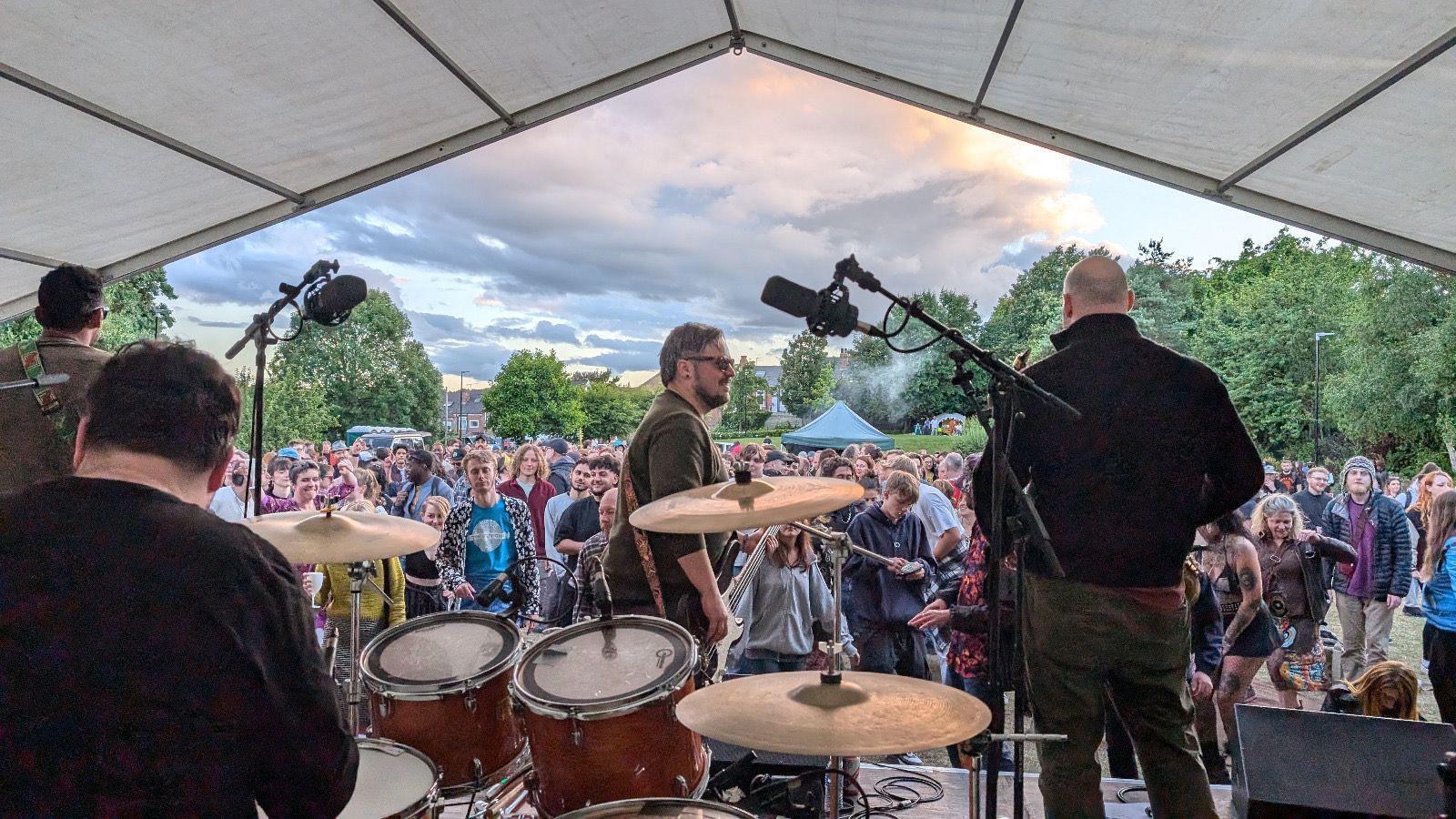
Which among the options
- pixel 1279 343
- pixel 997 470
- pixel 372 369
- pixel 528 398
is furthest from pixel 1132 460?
pixel 372 369

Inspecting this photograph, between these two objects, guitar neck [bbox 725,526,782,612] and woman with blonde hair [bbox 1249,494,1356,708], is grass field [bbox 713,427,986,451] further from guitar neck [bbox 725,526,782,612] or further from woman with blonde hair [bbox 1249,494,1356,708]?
guitar neck [bbox 725,526,782,612]

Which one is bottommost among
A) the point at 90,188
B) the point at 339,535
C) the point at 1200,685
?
the point at 1200,685

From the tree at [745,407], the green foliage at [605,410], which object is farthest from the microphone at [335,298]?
the green foliage at [605,410]

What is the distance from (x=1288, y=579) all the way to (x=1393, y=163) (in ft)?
11.0

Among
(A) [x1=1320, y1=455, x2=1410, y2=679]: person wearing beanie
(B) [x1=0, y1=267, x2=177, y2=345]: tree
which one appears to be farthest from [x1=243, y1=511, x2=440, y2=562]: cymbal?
(B) [x1=0, y1=267, x2=177, y2=345]: tree

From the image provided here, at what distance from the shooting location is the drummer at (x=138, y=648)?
1.30m

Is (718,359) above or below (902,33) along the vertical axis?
below

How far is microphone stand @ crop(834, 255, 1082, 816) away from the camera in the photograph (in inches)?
89.2

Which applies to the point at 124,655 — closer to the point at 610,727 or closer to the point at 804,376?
the point at 610,727

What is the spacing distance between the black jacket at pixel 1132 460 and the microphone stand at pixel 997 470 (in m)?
0.20

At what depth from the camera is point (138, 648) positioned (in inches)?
52.1

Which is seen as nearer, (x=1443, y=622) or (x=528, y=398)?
(x=1443, y=622)

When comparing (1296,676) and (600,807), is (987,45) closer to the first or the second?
(600,807)

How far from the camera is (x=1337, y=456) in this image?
1351 inches
